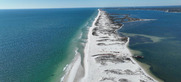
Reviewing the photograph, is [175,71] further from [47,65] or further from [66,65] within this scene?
[47,65]

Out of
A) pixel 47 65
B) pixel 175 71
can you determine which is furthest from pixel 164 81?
pixel 47 65

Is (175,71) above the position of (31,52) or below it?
below

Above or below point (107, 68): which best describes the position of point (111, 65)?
above

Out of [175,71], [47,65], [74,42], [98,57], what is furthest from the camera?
[74,42]

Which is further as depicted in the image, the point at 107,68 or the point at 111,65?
the point at 111,65

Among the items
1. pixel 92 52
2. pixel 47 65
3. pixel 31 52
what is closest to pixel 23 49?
pixel 31 52

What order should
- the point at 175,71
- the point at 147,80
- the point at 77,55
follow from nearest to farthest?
1. the point at 147,80
2. the point at 175,71
3. the point at 77,55

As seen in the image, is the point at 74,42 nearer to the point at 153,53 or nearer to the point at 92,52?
the point at 92,52

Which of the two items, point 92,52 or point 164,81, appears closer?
point 164,81

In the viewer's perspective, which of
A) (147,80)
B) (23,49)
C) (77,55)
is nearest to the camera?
(147,80)
